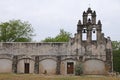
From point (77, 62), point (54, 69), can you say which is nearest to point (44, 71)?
point (54, 69)

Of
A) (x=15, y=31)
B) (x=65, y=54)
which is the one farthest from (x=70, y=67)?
(x=15, y=31)

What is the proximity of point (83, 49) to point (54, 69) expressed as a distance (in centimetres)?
406

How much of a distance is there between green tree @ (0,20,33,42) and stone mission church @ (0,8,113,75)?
14.9 m

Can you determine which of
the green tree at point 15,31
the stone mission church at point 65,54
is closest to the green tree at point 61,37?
the green tree at point 15,31

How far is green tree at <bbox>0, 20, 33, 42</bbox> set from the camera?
56.6 metres

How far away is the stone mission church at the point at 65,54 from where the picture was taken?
133ft

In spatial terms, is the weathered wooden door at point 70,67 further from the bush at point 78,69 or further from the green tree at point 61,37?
the green tree at point 61,37

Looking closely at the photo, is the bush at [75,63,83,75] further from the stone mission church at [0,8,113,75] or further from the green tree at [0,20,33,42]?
the green tree at [0,20,33,42]

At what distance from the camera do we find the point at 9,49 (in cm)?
4178

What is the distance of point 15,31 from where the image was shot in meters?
57.4

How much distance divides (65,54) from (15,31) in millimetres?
18341

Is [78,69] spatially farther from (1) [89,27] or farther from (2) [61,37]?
(2) [61,37]

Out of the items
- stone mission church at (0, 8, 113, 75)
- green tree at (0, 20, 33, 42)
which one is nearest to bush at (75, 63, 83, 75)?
stone mission church at (0, 8, 113, 75)

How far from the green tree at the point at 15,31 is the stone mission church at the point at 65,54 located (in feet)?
48.8
